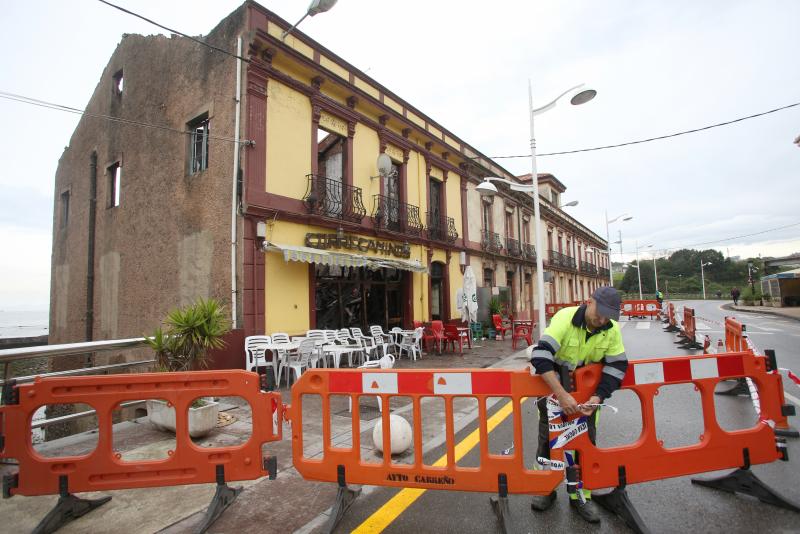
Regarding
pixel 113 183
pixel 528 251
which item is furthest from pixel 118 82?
pixel 528 251

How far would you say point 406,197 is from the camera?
14.2 meters

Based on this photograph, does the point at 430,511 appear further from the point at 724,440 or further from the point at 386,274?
the point at 386,274

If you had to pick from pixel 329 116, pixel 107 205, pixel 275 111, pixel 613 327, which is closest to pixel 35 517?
pixel 613 327

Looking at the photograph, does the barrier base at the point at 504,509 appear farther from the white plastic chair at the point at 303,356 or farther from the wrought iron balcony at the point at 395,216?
the wrought iron balcony at the point at 395,216

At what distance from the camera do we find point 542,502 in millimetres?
3057

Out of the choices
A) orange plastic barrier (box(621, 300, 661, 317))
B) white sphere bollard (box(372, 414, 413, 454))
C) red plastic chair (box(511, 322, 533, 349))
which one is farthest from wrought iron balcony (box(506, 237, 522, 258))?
white sphere bollard (box(372, 414, 413, 454))

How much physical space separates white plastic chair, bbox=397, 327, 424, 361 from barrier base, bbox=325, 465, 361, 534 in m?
7.91

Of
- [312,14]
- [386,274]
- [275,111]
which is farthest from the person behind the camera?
[386,274]

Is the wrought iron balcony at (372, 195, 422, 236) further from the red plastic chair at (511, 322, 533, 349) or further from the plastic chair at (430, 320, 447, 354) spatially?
the red plastic chair at (511, 322, 533, 349)

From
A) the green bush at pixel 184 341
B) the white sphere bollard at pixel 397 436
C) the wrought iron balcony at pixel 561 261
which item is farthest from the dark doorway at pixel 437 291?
the wrought iron balcony at pixel 561 261

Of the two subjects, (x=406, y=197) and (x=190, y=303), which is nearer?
(x=190, y=303)

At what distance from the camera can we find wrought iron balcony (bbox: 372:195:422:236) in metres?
12.7

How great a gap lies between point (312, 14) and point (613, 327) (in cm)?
745

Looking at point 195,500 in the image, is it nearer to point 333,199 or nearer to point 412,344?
point 412,344
